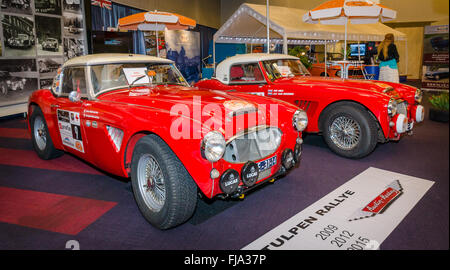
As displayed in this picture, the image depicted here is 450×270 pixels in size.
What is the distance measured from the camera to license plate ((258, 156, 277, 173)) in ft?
9.04

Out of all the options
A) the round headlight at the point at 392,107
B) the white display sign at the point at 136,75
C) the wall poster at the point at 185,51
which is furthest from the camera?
the wall poster at the point at 185,51

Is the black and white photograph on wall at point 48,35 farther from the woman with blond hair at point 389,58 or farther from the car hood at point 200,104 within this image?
the woman with blond hair at point 389,58

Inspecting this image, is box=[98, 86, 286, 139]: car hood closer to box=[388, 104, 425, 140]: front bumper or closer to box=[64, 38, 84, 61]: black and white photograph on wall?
box=[388, 104, 425, 140]: front bumper

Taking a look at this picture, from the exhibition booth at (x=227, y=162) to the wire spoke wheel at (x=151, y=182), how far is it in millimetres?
12

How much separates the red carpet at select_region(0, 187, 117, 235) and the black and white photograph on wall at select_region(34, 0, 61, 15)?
6815mm

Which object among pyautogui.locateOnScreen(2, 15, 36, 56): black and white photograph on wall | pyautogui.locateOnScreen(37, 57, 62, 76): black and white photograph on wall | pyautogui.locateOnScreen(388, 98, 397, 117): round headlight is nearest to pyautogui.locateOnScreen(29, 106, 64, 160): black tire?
pyautogui.locateOnScreen(2, 15, 36, 56): black and white photograph on wall

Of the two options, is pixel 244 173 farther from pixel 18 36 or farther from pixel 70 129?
pixel 18 36

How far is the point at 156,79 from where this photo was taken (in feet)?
12.5

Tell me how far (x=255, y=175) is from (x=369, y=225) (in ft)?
3.45

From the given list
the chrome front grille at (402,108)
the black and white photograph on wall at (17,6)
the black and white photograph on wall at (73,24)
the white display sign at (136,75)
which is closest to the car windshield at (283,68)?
the chrome front grille at (402,108)

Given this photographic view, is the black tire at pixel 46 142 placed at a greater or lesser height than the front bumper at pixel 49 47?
lesser

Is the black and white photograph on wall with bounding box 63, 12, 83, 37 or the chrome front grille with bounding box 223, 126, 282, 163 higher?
the black and white photograph on wall with bounding box 63, 12, 83, 37

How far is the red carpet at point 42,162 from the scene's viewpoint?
4.25m
